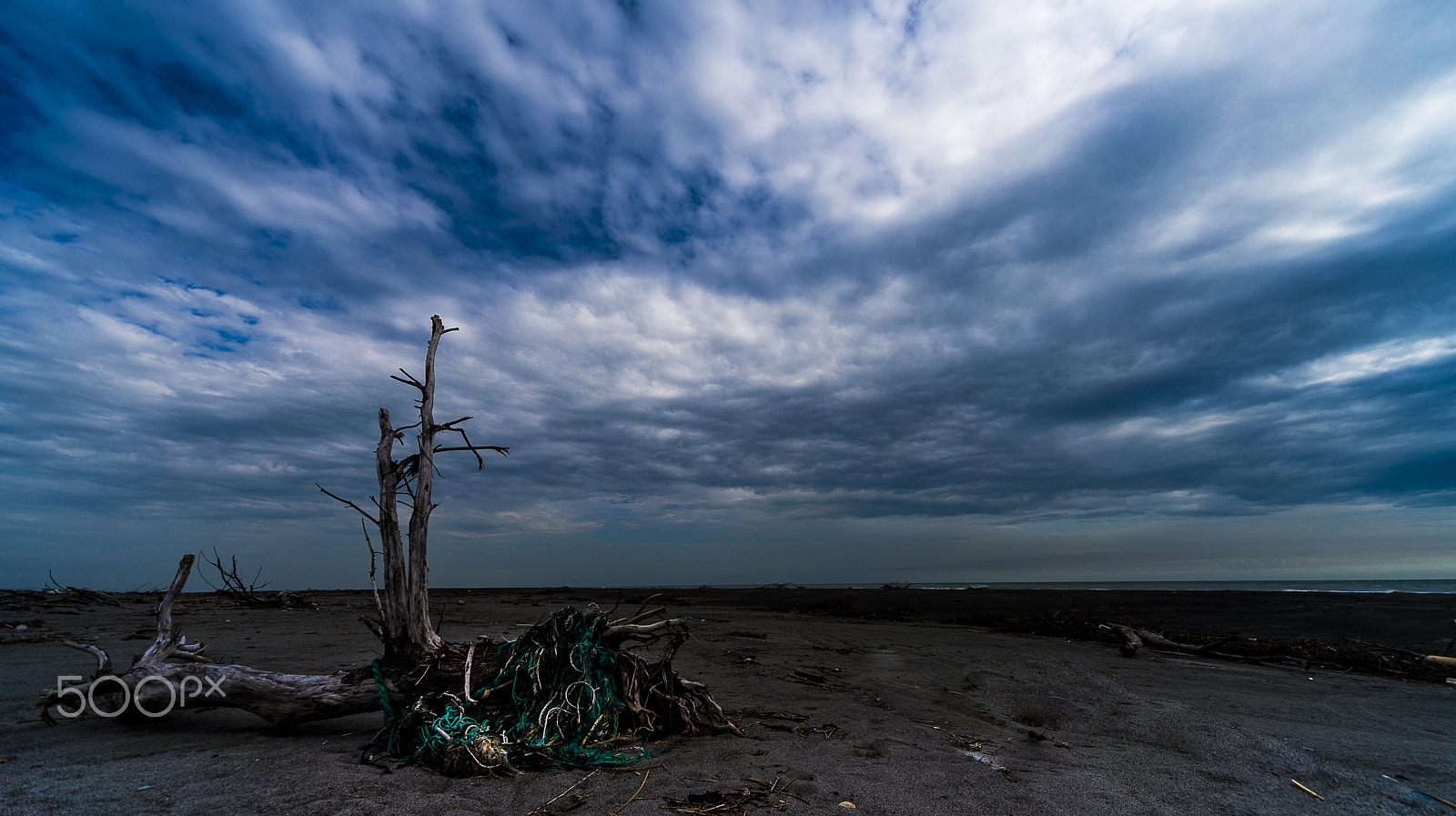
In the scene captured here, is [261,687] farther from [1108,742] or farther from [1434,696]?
[1434,696]

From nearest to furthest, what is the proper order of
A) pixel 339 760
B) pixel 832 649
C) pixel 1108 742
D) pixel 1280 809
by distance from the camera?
1. pixel 1280 809
2. pixel 339 760
3. pixel 1108 742
4. pixel 832 649

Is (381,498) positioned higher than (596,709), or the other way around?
(381,498)

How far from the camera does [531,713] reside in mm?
5887

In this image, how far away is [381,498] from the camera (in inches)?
268

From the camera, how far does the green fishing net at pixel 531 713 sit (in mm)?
5250

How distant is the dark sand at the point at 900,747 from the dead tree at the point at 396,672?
31 cm

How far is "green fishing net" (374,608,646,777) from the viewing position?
5.25 metres

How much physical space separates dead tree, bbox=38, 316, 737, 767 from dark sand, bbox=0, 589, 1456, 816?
31 centimetres

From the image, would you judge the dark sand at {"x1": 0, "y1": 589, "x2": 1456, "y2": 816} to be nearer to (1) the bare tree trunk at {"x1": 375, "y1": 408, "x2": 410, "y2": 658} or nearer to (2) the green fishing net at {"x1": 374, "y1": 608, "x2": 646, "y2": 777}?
(2) the green fishing net at {"x1": 374, "y1": 608, "x2": 646, "y2": 777}

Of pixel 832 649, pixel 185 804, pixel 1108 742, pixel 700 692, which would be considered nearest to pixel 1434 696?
pixel 1108 742

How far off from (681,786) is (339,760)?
10.1 feet

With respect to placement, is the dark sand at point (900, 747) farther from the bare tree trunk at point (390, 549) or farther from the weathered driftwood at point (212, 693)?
the bare tree trunk at point (390, 549)
